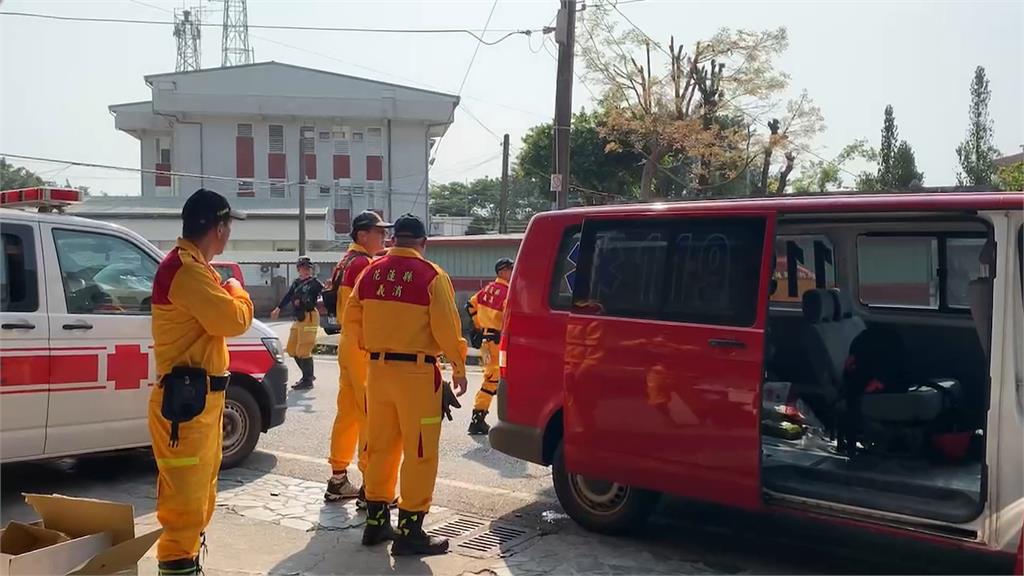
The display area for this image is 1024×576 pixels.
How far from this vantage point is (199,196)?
169 inches

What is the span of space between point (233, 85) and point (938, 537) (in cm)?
4551

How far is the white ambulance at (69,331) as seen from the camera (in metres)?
5.80

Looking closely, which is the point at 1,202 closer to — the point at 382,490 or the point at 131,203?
the point at 382,490

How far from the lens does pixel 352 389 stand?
621 centimetres

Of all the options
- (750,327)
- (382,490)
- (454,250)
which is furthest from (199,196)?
(454,250)

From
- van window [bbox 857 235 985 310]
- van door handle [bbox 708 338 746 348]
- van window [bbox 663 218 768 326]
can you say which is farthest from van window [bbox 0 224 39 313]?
van window [bbox 857 235 985 310]

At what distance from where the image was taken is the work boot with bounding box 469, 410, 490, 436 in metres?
8.91

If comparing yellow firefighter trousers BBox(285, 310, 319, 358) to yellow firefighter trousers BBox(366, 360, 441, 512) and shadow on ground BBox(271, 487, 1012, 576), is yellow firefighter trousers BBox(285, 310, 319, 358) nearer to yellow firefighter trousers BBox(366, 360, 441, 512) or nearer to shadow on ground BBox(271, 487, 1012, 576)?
shadow on ground BBox(271, 487, 1012, 576)

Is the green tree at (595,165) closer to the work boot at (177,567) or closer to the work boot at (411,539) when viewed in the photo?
the work boot at (411,539)

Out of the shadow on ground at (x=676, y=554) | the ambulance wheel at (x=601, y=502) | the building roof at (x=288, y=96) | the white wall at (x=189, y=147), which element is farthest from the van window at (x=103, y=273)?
the white wall at (x=189, y=147)

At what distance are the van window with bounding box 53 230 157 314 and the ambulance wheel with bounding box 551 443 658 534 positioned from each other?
322 cm

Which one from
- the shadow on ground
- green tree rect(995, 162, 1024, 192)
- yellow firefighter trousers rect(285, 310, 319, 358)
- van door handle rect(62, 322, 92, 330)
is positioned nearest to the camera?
the shadow on ground

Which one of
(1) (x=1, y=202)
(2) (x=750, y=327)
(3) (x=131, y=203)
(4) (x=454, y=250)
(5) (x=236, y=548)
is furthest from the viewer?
(3) (x=131, y=203)

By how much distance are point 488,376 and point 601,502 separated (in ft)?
11.6
